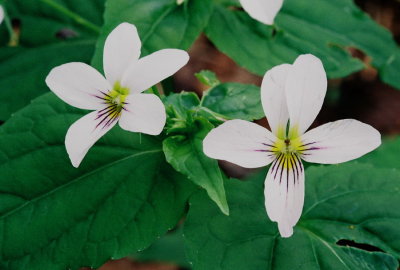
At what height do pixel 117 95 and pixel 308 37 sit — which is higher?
pixel 117 95

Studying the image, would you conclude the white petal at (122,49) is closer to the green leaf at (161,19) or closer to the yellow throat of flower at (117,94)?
the yellow throat of flower at (117,94)

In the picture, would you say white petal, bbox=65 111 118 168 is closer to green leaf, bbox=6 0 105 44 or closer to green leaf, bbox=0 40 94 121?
green leaf, bbox=0 40 94 121

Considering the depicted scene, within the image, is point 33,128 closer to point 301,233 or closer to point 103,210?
point 103,210

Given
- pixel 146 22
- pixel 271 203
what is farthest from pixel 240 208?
pixel 146 22

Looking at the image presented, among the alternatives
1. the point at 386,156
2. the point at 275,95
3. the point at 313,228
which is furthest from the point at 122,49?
the point at 386,156

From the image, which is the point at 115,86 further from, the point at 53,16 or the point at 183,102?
the point at 53,16

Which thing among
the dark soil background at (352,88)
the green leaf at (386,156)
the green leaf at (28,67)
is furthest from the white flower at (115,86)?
the dark soil background at (352,88)
